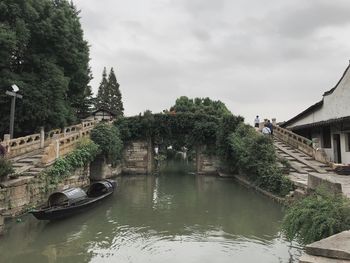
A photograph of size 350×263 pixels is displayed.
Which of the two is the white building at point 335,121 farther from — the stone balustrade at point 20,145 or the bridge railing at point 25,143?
the stone balustrade at point 20,145

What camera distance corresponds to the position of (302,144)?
70.6ft

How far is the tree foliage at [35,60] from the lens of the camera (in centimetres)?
1933

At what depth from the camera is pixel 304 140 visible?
22.1 m

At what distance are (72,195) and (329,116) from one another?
641 inches

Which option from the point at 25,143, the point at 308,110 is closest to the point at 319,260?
the point at 25,143

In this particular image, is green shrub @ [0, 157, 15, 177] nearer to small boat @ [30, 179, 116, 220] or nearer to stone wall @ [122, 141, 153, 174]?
small boat @ [30, 179, 116, 220]

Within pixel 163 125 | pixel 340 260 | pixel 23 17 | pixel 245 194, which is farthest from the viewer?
pixel 163 125

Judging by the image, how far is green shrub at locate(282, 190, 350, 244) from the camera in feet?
21.6

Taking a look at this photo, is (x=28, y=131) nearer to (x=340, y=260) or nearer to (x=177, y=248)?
(x=177, y=248)

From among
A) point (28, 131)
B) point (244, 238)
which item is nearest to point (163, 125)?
point (28, 131)

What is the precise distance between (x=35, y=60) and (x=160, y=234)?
599 inches

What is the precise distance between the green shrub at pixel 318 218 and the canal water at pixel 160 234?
1.08 m

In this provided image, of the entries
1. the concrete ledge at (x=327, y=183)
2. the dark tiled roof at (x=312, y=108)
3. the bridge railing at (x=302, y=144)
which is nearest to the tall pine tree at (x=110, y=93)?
the dark tiled roof at (x=312, y=108)

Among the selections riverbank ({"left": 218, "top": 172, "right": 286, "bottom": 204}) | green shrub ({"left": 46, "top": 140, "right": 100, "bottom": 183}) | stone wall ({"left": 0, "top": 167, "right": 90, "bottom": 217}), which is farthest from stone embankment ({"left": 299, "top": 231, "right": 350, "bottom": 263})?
green shrub ({"left": 46, "top": 140, "right": 100, "bottom": 183})
